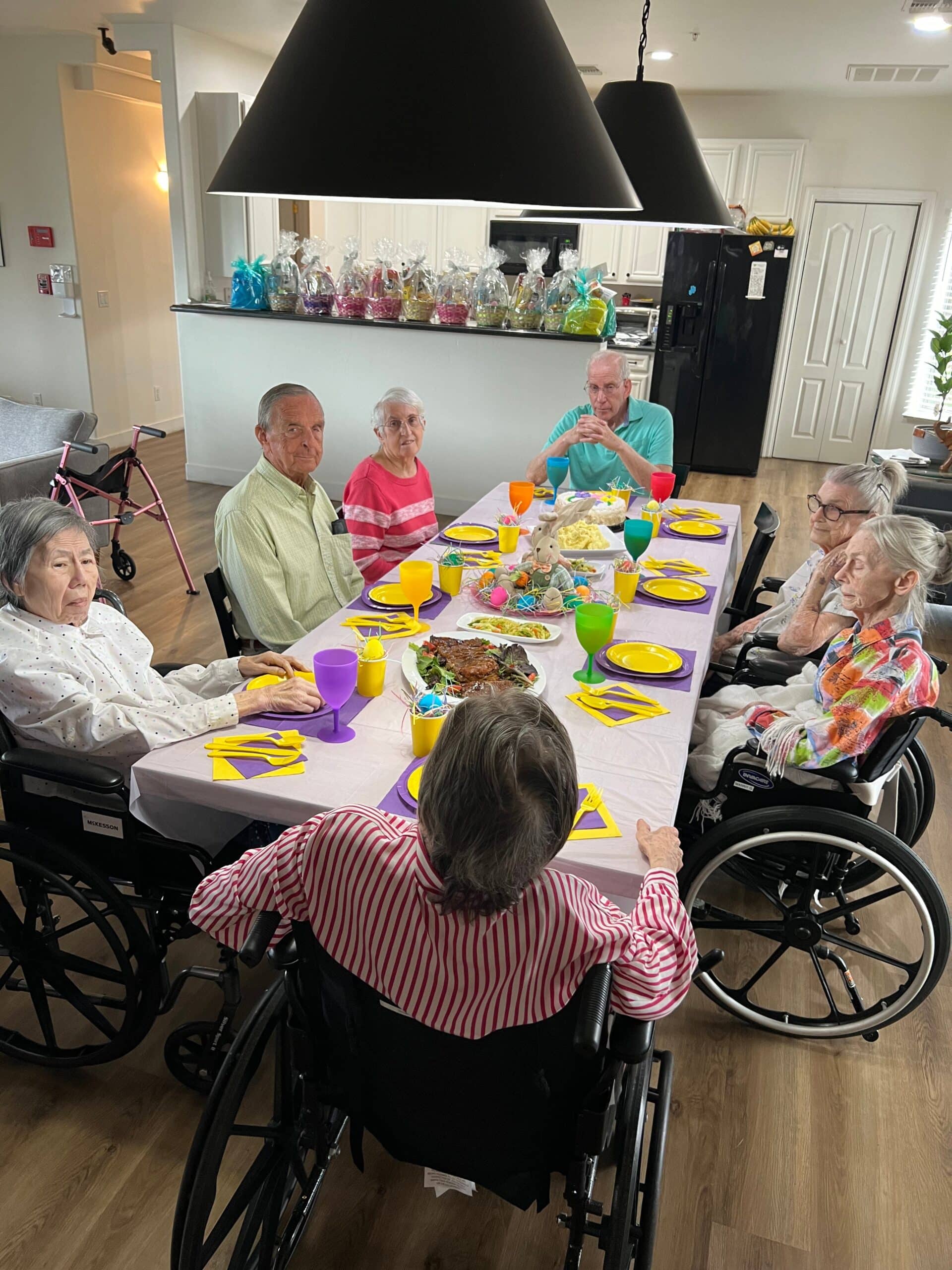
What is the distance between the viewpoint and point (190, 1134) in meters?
1.70

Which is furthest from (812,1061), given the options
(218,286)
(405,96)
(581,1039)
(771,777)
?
(218,286)

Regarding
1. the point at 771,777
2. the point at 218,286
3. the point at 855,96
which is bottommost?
the point at 771,777

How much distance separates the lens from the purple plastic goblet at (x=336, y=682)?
168cm

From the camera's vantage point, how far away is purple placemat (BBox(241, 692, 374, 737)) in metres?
1.71

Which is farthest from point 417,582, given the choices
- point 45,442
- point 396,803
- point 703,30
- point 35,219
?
point 35,219

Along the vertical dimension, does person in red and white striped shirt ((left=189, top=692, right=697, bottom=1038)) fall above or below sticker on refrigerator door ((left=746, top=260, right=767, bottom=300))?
below

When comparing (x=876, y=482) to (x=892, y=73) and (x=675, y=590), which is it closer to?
(x=675, y=590)

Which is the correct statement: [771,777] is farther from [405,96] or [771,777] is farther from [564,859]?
[405,96]

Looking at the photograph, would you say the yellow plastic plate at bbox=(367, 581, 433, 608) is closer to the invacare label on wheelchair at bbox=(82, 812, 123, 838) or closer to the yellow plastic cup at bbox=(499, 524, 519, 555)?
the yellow plastic cup at bbox=(499, 524, 519, 555)

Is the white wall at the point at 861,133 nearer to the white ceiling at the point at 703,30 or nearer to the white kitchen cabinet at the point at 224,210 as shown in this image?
the white ceiling at the point at 703,30

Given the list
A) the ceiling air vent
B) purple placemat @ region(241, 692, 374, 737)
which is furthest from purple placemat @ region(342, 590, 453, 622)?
the ceiling air vent

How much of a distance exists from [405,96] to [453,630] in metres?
1.35

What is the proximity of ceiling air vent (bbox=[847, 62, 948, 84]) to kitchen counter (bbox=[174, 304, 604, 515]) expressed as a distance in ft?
9.02

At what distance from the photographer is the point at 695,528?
10.2ft
